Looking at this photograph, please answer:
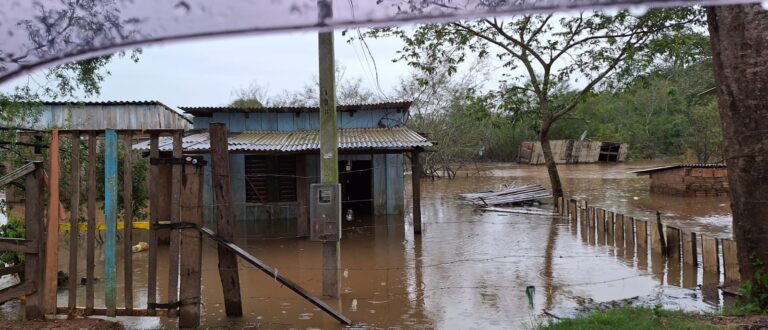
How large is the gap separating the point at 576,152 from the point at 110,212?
38.5m

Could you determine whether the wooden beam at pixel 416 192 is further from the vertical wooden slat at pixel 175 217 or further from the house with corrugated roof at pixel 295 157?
the vertical wooden slat at pixel 175 217

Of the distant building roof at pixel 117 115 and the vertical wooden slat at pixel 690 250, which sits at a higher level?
the distant building roof at pixel 117 115

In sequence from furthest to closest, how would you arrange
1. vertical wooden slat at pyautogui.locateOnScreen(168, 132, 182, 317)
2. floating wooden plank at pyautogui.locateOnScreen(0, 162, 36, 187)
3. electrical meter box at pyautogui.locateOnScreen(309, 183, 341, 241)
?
1. electrical meter box at pyautogui.locateOnScreen(309, 183, 341, 241)
2. vertical wooden slat at pyautogui.locateOnScreen(168, 132, 182, 317)
3. floating wooden plank at pyautogui.locateOnScreen(0, 162, 36, 187)

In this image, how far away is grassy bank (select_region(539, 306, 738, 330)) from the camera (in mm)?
4570

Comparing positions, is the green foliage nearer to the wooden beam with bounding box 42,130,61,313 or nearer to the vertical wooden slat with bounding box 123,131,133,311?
the wooden beam with bounding box 42,130,61,313

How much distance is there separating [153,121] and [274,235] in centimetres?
1303

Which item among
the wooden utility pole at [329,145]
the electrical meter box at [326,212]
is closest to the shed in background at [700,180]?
the wooden utility pole at [329,145]

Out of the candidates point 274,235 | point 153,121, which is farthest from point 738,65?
point 153,121

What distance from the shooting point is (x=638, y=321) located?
4.88m

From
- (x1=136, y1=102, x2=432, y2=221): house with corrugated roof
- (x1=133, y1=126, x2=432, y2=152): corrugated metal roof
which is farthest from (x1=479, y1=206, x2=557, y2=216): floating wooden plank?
(x1=133, y1=126, x2=432, y2=152): corrugated metal roof

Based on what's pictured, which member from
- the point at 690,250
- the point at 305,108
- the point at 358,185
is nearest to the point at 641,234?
the point at 690,250

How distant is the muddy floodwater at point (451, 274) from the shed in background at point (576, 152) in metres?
22.6

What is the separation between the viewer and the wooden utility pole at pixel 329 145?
23.7 ft

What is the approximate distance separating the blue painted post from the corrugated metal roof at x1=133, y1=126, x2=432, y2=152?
24.0 ft
